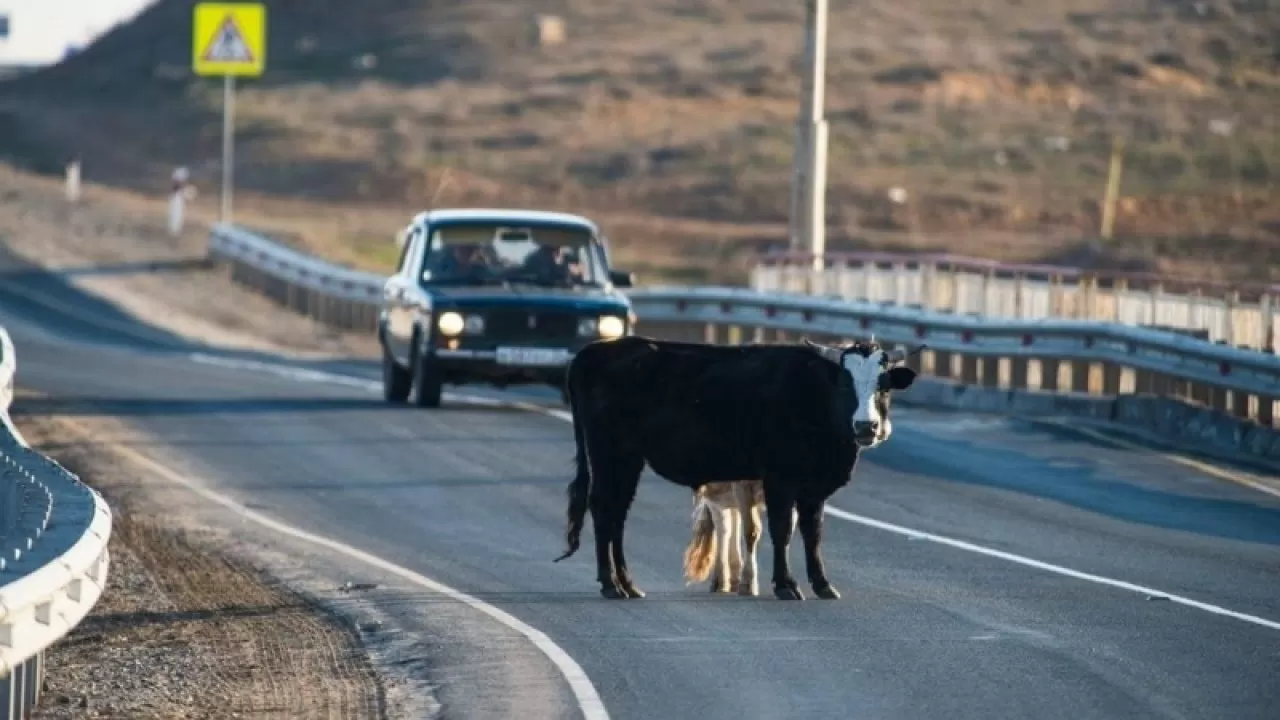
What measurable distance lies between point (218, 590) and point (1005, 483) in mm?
7545

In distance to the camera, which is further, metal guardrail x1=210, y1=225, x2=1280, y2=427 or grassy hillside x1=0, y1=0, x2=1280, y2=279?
grassy hillside x1=0, y1=0, x2=1280, y2=279

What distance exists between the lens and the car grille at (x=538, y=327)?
2588cm

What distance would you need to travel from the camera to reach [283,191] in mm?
76438

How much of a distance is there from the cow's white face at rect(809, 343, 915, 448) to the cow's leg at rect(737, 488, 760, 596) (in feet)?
3.03

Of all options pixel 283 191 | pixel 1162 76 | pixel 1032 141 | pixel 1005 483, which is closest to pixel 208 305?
pixel 1005 483

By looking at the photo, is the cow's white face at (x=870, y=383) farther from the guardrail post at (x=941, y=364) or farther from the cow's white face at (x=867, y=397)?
the guardrail post at (x=941, y=364)

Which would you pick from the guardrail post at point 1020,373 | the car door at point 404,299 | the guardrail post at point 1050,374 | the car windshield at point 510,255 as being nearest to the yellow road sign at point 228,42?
the car door at point 404,299

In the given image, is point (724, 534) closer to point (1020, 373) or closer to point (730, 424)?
point (730, 424)

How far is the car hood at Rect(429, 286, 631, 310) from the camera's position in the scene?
26.0 m

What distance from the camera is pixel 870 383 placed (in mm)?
14516

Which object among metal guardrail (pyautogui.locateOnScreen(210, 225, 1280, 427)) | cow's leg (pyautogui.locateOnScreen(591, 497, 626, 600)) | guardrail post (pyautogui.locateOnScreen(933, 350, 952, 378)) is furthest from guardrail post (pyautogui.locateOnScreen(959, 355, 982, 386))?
cow's leg (pyautogui.locateOnScreen(591, 497, 626, 600))

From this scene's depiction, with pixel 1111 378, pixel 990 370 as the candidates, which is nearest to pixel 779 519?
pixel 1111 378

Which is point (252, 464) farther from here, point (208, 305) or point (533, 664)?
point (208, 305)

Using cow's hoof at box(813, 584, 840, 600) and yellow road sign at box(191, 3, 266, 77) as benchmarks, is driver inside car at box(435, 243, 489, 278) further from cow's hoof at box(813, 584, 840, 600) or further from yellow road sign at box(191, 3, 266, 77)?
yellow road sign at box(191, 3, 266, 77)
